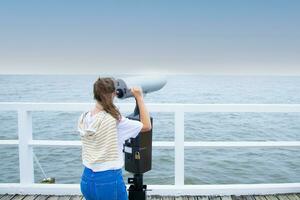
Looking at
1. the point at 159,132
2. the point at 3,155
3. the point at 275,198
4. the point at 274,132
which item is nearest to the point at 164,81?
the point at 275,198

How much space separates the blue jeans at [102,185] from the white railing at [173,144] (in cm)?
165

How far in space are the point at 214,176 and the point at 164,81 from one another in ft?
32.2

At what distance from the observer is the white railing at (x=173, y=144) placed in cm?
427

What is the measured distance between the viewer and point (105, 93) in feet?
8.36

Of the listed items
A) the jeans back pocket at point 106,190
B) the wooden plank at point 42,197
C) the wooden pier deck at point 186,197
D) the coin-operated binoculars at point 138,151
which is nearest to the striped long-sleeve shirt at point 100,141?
the jeans back pocket at point 106,190

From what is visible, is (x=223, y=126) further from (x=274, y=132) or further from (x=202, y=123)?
(x=274, y=132)

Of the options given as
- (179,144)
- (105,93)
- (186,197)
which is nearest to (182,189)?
(186,197)

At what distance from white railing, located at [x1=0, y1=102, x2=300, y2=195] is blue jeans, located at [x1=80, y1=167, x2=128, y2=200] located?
5.40 feet

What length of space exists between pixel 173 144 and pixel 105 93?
1911 millimetres

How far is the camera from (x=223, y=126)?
22.5 metres

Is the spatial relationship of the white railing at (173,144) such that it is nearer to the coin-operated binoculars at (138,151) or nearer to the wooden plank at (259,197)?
the wooden plank at (259,197)

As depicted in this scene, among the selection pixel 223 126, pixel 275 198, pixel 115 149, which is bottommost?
pixel 223 126

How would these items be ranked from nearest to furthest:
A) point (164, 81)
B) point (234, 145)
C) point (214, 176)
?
point (164, 81), point (234, 145), point (214, 176)

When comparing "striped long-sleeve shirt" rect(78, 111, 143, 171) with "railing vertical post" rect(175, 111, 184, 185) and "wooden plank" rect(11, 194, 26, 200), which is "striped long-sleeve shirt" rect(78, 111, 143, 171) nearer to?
"railing vertical post" rect(175, 111, 184, 185)
